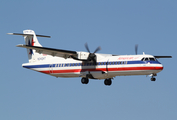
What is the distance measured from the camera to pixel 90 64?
3238 centimetres

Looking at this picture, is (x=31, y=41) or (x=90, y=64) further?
(x=31, y=41)


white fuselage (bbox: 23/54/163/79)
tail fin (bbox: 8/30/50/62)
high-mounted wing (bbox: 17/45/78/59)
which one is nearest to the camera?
white fuselage (bbox: 23/54/163/79)

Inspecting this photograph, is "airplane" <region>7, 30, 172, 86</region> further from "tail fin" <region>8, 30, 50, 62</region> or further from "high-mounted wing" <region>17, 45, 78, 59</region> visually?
"tail fin" <region>8, 30, 50, 62</region>

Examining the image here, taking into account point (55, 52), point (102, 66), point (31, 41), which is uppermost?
point (31, 41)

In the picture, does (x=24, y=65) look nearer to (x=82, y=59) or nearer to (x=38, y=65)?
(x=38, y=65)

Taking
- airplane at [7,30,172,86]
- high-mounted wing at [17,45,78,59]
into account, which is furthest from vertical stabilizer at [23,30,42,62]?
high-mounted wing at [17,45,78,59]

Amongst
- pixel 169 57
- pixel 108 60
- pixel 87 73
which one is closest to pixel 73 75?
pixel 87 73

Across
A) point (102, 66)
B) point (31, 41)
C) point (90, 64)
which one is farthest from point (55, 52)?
point (31, 41)

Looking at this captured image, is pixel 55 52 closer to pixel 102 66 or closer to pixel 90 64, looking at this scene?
pixel 90 64

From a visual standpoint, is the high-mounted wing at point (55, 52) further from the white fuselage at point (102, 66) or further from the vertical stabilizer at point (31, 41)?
the vertical stabilizer at point (31, 41)

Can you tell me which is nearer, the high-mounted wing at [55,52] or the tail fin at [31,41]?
the high-mounted wing at [55,52]

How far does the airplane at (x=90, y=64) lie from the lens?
30.0 meters

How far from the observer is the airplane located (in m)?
30.0

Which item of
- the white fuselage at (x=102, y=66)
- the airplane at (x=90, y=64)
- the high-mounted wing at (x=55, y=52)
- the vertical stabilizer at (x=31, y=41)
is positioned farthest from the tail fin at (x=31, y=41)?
the high-mounted wing at (x=55, y=52)
